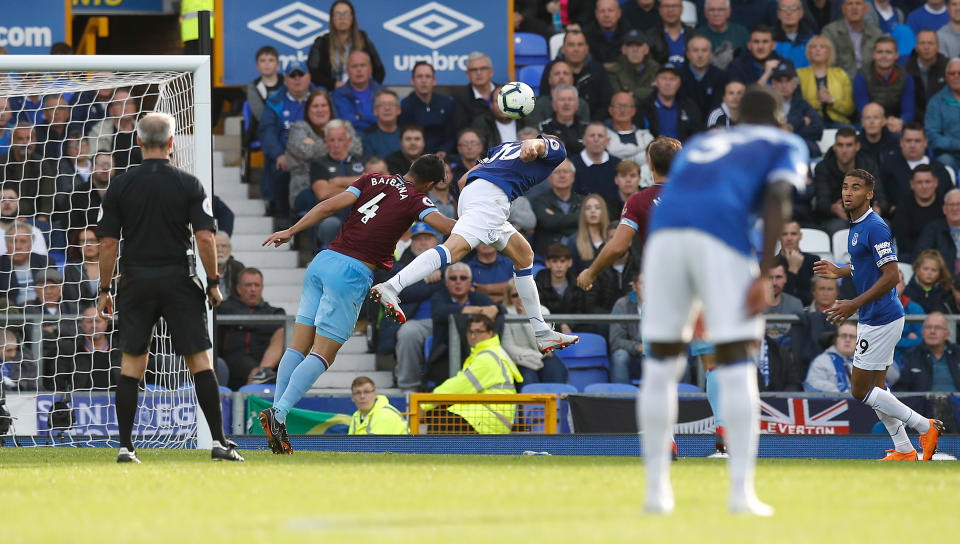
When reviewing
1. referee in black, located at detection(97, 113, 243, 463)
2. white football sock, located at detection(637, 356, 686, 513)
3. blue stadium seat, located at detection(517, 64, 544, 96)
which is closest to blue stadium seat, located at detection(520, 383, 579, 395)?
referee in black, located at detection(97, 113, 243, 463)

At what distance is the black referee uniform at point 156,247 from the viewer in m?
9.54

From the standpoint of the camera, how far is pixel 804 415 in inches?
571

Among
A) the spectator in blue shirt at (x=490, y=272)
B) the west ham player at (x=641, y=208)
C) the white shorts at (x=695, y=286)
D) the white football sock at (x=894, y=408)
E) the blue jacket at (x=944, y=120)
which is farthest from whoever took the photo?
the blue jacket at (x=944, y=120)

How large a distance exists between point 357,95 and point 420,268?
23.2 feet

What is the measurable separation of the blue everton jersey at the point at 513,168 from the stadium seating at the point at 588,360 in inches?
150

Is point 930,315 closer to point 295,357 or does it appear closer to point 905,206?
point 905,206

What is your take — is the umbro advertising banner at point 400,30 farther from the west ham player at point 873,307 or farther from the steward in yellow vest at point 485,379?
the west ham player at point 873,307

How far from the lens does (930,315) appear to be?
1486cm

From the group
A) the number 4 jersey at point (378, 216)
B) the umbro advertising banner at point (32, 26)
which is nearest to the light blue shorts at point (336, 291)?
the number 4 jersey at point (378, 216)

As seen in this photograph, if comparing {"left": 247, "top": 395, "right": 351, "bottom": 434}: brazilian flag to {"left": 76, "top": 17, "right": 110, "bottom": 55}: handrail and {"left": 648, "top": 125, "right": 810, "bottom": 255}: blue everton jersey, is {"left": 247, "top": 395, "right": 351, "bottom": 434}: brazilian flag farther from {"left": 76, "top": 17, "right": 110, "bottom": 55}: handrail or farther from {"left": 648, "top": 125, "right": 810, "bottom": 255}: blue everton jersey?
{"left": 76, "top": 17, "right": 110, "bottom": 55}: handrail

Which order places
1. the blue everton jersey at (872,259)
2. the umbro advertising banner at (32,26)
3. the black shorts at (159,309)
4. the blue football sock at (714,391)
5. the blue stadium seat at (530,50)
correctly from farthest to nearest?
1. the blue stadium seat at (530,50)
2. the umbro advertising banner at (32,26)
3. the blue everton jersey at (872,259)
4. the blue football sock at (714,391)
5. the black shorts at (159,309)

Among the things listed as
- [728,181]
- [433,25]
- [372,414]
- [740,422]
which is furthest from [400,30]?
[740,422]

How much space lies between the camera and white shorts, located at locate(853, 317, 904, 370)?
11695 mm

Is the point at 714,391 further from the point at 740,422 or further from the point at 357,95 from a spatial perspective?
the point at 357,95
